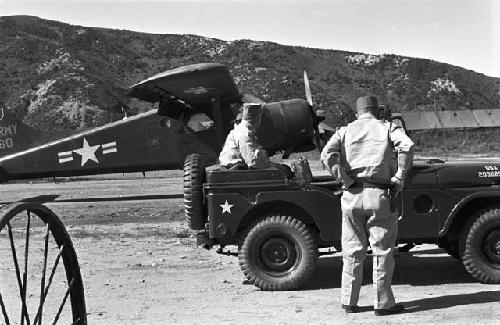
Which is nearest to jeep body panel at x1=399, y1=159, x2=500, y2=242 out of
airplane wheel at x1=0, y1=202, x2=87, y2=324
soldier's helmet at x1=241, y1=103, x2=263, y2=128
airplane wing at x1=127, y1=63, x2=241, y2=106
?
soldier's helmet at x1=241, y1=103, x2=263, y2=128

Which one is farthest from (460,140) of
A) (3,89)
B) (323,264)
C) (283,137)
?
(323,264)

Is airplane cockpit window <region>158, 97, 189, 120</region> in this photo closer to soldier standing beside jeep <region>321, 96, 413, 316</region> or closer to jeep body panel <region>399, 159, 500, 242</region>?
jeep body panel <region>399, 159, 500, 242</region>

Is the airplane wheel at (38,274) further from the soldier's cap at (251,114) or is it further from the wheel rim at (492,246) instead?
the wheel rim at (492,246)

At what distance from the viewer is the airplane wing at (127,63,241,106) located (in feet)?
40.9

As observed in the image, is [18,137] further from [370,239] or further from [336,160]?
[370,239]

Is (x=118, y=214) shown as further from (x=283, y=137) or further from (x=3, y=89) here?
(x=3, y=89)

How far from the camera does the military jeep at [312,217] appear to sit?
6.39 m

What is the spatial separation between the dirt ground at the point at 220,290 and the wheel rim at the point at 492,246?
316mm

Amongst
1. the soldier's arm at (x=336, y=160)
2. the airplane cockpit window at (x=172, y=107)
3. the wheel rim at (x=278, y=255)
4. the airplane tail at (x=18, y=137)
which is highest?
the airplane cockpit window at (x=172, y=107)

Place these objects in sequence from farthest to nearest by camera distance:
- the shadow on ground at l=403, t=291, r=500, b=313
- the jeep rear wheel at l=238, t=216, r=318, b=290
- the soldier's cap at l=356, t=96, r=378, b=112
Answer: the jeep rear wheel at l=238, t=216, r=318, b=290 → the soldier's cap at l=356, t=96, r=378, b=112 → the shadow on ground at l=403, t=291, r=500, b=313

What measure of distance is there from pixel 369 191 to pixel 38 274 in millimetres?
4325

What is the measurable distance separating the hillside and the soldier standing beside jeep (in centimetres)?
4745

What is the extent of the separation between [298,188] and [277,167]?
0.35 m

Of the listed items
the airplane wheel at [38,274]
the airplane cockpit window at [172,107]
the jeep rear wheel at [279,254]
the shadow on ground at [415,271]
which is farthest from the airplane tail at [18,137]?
the jeep rear wheel at [279,254]
